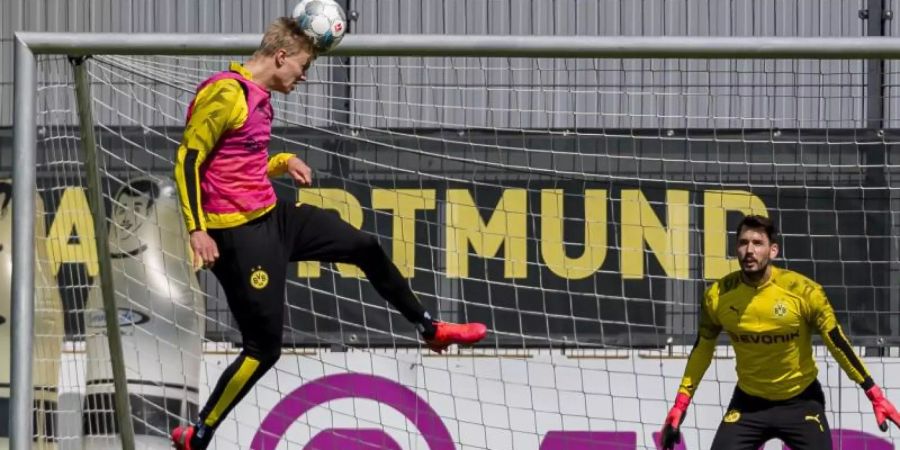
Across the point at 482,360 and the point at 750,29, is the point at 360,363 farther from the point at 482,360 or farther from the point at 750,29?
the point at 750,29

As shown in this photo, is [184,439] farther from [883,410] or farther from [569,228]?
[569,228]

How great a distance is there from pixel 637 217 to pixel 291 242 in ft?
9.63

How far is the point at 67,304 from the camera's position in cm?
741

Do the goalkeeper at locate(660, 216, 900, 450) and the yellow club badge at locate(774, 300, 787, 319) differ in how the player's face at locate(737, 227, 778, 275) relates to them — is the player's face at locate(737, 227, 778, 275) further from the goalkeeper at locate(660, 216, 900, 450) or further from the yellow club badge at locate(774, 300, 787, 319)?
the yellow club badge at locate(774, 300, 787, 319)

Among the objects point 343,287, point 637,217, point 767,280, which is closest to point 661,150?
point 637,217

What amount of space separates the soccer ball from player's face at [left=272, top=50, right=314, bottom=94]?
0.06 metres

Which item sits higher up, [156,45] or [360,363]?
[156,45]

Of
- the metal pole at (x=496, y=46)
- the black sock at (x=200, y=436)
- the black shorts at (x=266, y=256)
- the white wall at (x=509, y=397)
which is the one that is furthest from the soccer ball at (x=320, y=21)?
the white wall at (x=509, y=397)

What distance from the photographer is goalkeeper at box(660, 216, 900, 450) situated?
6.98m

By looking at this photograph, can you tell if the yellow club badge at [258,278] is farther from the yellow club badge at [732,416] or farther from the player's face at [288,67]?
the yellow club badge at [732,416]

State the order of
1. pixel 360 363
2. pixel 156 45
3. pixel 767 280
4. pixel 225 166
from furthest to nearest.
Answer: pixel 360 363 → pixel 767 280 → pixel 156 45 → pixel 225 166

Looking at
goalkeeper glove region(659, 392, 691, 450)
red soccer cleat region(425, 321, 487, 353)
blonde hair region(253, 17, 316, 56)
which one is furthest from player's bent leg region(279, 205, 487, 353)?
goalkeeper glove region(659, 392, 691, 450)

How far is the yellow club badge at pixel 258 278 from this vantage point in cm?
532

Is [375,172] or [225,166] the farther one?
[375,172]
